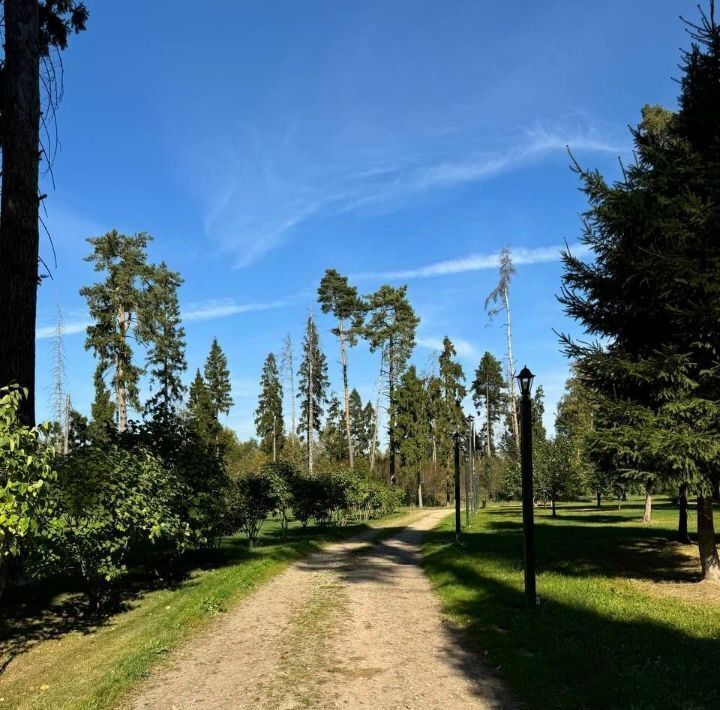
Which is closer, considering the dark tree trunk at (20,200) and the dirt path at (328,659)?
the dirt path at (328,659)

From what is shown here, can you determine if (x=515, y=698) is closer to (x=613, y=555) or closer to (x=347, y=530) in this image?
(x=613, y=555)

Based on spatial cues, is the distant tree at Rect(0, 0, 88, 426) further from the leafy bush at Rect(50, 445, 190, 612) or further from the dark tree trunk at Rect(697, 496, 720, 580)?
the dark tree trunk at Rect(697, 496, 720, 580)

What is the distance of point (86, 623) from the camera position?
30.3 ft

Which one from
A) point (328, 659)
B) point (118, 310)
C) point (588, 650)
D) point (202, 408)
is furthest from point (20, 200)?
point (202, 408)

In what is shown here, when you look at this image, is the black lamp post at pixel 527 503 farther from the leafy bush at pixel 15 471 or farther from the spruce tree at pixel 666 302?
the leafy bush at pixel 15 471

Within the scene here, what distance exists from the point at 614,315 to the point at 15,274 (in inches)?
439

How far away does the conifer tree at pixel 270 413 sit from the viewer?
74688 mm

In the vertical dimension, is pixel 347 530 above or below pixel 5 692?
below

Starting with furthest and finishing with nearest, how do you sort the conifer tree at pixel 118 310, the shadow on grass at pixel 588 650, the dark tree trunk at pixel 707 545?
the conifer tree at pixel 118 310 < the dark tree trunk at pixel 707 545 < the shadow on grass at pixel 588 650

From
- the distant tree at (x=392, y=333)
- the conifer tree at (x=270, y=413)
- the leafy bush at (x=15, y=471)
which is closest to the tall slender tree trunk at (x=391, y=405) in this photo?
the distant tree at (x=392, y=333)

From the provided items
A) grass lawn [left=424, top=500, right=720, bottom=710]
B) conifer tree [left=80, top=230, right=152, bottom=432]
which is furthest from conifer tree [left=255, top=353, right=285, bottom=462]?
grass lawn [left=424, top=500, right=720, bottom=710]

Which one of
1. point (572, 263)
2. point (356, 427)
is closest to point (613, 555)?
point (572, 263)

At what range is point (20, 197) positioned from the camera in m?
10.2

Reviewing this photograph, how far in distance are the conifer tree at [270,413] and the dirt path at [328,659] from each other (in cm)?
6438
